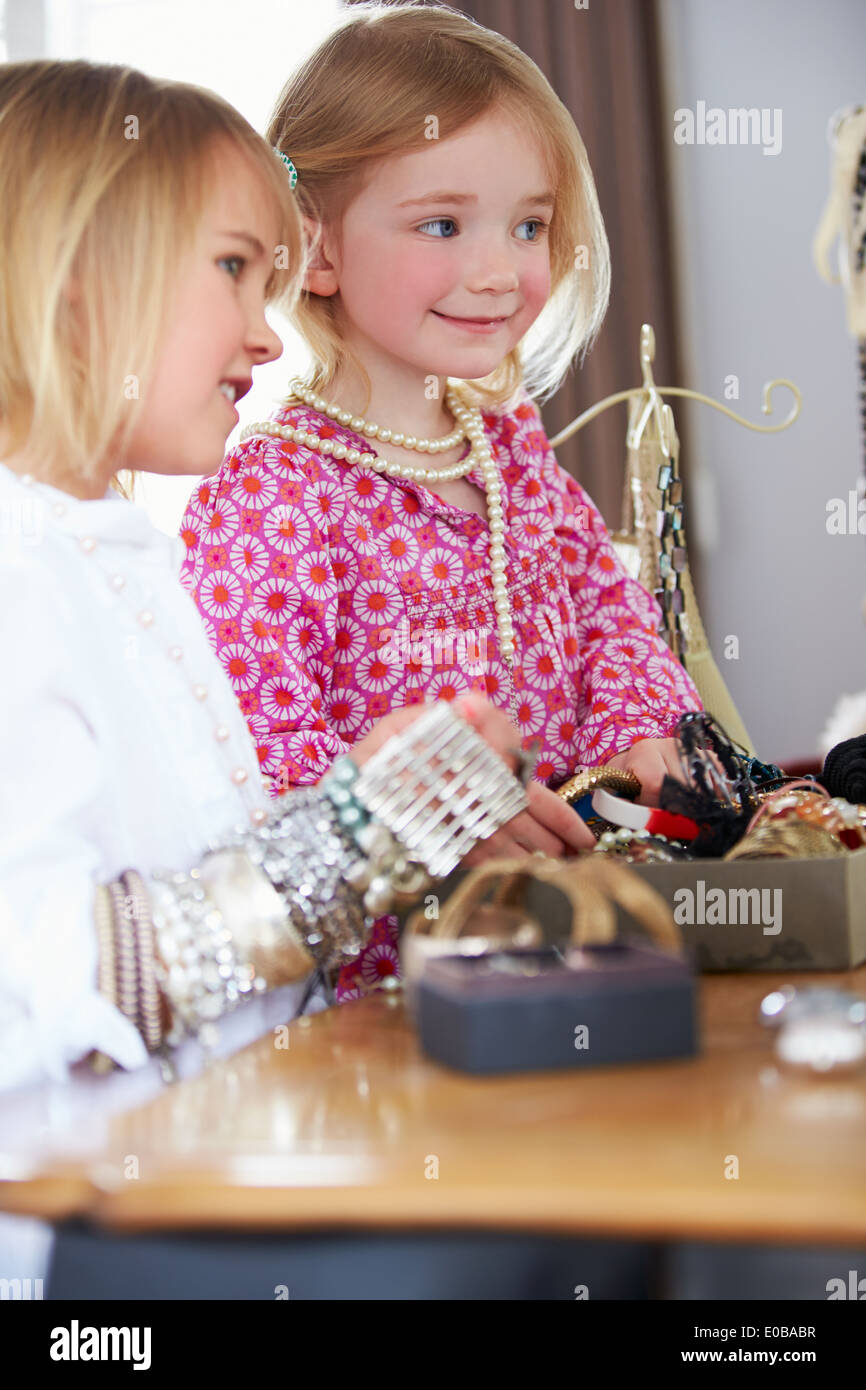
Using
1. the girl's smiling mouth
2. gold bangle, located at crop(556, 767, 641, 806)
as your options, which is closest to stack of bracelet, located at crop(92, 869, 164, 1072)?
gold bangle, located at crop(556, 767, 641, 806)

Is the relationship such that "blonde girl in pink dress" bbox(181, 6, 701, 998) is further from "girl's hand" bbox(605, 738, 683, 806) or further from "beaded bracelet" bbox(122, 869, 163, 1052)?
"beaded bracelet" bbox(122, 869, 163, 1052)

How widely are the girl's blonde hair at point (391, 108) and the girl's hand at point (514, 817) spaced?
1.63 feet

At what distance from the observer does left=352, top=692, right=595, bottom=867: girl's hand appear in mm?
740

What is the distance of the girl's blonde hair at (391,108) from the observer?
111 cm

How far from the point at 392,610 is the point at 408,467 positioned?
0.45 feet

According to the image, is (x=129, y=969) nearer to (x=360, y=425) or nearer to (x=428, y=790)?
(x=428, y=790)

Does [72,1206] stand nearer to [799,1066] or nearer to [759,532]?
[799,1066]

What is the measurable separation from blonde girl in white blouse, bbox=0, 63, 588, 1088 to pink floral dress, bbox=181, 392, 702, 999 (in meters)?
0.18

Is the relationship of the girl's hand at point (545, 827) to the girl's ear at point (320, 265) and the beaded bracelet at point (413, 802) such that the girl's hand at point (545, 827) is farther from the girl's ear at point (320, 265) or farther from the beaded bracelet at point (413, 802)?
the girl's ear at point (320, 265)

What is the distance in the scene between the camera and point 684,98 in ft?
10.2

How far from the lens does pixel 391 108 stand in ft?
3.65

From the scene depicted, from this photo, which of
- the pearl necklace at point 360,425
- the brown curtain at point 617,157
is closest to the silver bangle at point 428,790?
the pearl necklace at point 360,425
